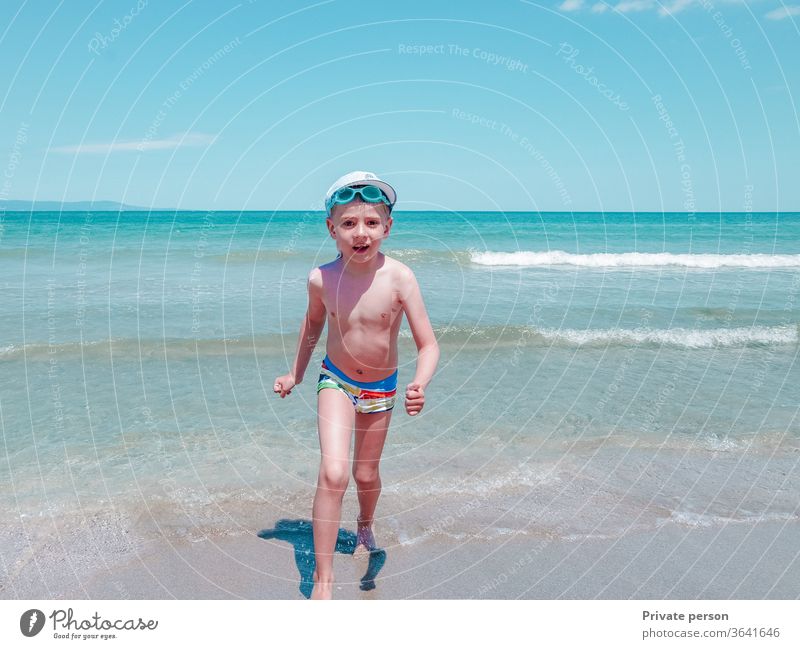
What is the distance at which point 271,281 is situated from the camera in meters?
18.9

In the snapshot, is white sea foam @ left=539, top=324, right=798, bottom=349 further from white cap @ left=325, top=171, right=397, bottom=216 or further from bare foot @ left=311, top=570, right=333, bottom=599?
bare foot @ left=311, top=570, right=333, bottom=599

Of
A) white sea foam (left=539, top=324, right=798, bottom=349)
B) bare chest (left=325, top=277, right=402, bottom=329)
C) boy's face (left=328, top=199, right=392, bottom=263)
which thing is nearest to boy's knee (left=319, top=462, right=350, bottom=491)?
bare chest (left=325, top=277, right=402, bottom=329)

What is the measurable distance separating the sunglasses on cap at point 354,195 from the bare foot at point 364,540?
7.43 ft

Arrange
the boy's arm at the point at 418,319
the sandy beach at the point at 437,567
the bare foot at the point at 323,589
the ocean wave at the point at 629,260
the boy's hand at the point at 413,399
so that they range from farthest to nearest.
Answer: the ocean wave at the point at 629,260, the sandy beach at the point at 437,567, the boy's arm at the point at 418,319, the bare foot at the point at 323,589, the boy's hand at the point at 413,399

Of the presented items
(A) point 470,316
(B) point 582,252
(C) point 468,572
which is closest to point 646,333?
(A) point 470,316

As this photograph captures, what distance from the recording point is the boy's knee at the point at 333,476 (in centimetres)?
373

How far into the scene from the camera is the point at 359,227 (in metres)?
3.97

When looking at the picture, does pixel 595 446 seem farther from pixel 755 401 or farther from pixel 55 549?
pixel 55 549

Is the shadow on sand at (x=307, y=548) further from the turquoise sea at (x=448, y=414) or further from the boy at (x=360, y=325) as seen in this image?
the boy at (x=360, y=325)

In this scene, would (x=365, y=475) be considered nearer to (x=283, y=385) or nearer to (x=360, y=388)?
(x=360, y=388)

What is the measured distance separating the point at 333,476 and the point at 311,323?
1.10m

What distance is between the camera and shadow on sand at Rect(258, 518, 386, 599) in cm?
430

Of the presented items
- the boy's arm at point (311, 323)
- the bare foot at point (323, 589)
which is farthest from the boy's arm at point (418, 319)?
the bare foot at point (323, 589)

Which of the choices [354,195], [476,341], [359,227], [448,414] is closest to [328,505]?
[359,227]
